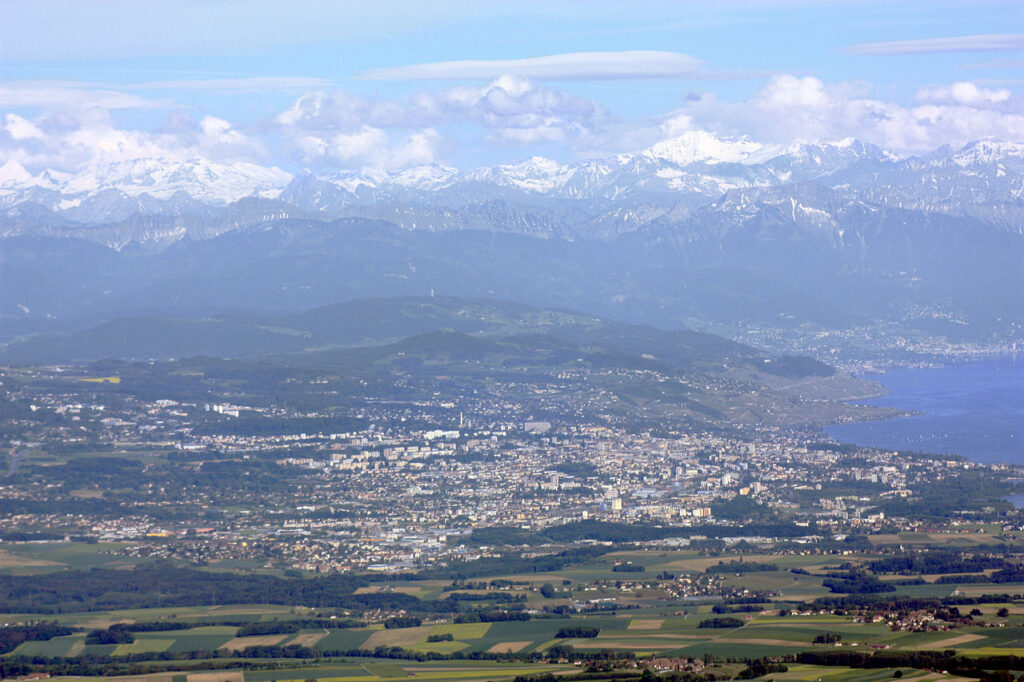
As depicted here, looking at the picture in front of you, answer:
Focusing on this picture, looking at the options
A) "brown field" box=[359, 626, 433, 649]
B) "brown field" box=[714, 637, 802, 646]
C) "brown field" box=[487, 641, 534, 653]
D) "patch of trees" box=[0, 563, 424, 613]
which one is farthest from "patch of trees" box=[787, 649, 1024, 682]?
"patch of trees" box=[0, 563, 424, 613]

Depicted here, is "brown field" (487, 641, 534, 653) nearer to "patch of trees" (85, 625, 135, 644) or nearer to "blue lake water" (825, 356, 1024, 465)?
"patch of trees" (85, 625, 135, 644)

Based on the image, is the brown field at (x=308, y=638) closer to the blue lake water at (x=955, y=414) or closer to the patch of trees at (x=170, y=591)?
the patch of trees at (x=170, y=591)

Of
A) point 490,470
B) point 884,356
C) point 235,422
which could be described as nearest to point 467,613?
point 490,470

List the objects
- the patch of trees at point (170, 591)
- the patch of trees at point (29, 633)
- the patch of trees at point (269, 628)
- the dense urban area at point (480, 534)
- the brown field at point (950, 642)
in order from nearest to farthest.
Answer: the brown field at point (950, 642), the dense urban area at point (480, 534), the patch of trees at point (29, 633), the patch of trees at point (269, 628), the patch of trees at point (170, 591)

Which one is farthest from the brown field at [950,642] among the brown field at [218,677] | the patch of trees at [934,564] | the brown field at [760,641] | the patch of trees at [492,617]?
the brown field at [218,677]

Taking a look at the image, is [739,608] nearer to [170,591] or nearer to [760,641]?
[760,641]

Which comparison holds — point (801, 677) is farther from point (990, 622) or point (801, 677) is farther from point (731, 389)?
point (731, 389)
